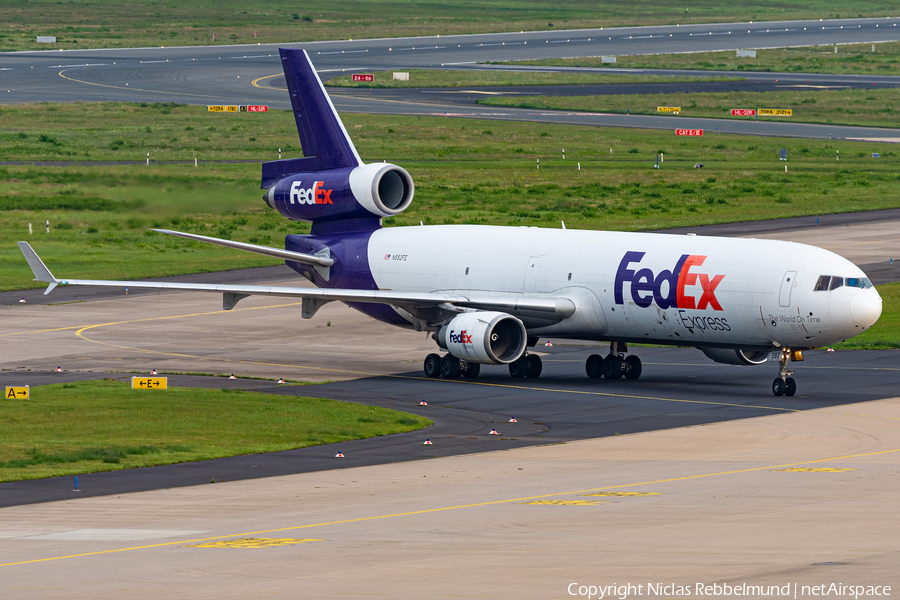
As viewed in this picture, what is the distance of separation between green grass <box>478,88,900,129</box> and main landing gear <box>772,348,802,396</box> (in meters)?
93.6

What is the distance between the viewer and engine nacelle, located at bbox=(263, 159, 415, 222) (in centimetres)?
5503

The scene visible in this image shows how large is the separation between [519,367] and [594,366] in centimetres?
257

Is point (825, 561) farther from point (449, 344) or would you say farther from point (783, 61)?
point (783, 61)

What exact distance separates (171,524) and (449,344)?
22443 mm

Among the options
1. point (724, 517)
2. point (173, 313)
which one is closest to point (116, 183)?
point (173, 313)

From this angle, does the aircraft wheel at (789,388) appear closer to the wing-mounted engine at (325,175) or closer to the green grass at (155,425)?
the green grass at (155,425)

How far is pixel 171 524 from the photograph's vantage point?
89.1 ft

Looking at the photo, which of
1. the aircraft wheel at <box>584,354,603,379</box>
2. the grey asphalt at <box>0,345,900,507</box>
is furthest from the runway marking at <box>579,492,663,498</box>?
the aircraft wheel at <box>584,354,603,379</box>

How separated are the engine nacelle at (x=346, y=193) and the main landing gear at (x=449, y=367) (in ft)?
24.6

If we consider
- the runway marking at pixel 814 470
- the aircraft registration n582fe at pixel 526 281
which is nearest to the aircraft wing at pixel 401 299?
the aircraft registration n582fe at pixel 526 281

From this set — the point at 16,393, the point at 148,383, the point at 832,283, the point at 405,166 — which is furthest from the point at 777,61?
the point at 16,393

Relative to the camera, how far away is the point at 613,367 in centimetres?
4962

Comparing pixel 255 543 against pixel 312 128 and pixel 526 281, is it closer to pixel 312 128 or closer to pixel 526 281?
pixel 526 281

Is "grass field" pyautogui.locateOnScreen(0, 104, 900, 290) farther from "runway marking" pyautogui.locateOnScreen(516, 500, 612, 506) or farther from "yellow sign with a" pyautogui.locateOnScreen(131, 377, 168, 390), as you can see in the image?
"runway marking" pyautogui.locateOnScreen(516, 500, 612, 506)
